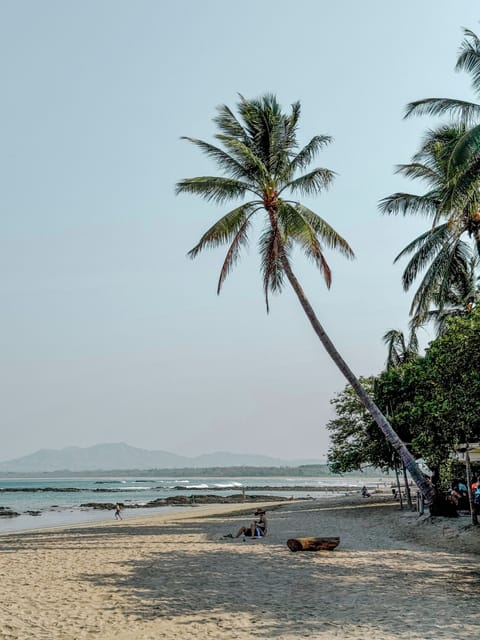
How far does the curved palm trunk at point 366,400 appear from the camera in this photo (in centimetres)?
1833

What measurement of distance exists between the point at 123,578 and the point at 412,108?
44.5 feet

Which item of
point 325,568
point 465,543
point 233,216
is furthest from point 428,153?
point 325,568

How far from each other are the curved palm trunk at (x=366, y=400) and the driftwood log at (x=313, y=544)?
5.16m

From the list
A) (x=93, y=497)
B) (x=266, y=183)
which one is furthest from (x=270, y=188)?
(x=93, y=497)

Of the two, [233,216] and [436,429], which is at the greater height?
[233,216]

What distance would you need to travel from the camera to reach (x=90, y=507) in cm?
5331

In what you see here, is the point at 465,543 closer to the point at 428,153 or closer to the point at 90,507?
the point at 428,153

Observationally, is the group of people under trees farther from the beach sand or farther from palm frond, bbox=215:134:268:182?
palm frond, bbox=215:134:268:182

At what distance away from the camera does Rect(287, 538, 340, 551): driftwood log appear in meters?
14.0

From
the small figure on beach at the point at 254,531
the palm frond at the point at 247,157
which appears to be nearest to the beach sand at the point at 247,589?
the small figure on beach at the point at 254,531

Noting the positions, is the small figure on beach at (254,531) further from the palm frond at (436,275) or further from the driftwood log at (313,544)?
the palm frond at (436,275)

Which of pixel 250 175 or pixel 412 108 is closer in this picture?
pixel 412 108

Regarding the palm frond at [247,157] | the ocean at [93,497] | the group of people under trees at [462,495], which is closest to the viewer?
the group of people under trees at [462,495]

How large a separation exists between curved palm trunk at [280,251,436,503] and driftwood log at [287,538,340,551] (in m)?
5.16
